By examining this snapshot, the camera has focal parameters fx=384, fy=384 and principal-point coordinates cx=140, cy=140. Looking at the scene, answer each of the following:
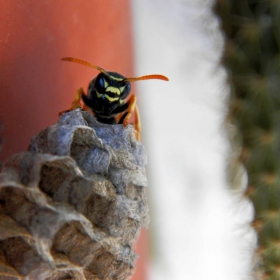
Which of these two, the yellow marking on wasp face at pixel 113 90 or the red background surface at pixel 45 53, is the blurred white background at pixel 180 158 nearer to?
the red background surface at pixel 45 53

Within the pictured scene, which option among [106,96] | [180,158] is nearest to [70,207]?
[106,96]

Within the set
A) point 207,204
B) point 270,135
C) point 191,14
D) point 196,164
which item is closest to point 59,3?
point 191,14

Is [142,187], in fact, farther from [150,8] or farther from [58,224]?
[150,8]

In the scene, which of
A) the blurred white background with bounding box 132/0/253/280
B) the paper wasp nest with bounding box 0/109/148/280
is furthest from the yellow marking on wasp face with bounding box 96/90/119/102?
the blurred white background with bounding box 132/0/253/280

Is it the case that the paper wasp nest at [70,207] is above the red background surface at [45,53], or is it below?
below

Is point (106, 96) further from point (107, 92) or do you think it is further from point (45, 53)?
point (45, 53)

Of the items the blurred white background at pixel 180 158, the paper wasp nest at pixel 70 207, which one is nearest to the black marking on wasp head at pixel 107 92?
the paper wasp nest at pixel 70 207

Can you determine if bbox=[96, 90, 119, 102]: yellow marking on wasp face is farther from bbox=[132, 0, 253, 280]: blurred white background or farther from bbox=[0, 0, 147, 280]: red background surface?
bbox=[132, 0, 253, 280]: blurred white background
